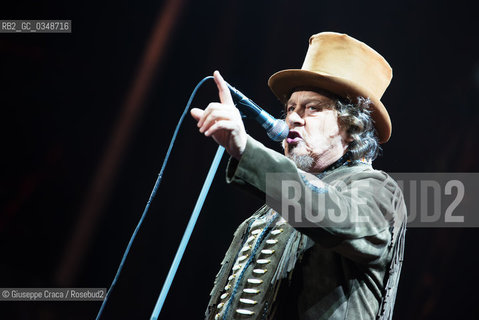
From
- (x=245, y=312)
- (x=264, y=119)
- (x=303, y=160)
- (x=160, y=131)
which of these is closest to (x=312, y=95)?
(x=303, y=160)

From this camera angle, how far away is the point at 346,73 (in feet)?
7.05

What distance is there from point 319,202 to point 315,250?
0.42m

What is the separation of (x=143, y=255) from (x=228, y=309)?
214cm

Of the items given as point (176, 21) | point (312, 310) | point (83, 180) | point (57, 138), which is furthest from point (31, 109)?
point (312, 310)

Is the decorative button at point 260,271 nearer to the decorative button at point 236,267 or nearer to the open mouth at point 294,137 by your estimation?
the decorative button at point 236,267

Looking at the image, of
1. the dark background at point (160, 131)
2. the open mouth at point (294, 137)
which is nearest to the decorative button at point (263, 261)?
the open mouth at point (294, 137)

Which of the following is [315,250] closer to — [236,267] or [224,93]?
[236,267]

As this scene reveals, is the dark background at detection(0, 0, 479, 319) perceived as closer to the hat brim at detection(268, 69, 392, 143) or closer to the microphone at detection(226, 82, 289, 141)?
the hat brim at detection(268, 69, 392, 143)

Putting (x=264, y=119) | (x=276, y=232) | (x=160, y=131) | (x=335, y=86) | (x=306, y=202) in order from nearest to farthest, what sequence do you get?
(x=306, y=202) < (x=264, y=119) < (x=276, y=232) < (x=335, y=86) < (x=160, y=131)

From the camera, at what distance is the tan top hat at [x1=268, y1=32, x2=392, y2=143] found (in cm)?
211

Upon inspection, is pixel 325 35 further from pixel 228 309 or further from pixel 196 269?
pixel 196 269

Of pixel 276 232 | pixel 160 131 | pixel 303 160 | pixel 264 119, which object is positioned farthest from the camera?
pixel 160 131

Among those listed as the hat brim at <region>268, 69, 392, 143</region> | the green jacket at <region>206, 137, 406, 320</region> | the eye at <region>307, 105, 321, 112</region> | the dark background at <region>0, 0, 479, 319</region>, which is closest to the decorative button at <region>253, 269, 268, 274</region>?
the green jacket at <region>206, 137, 406, 320</region>

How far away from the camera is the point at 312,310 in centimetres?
157
